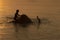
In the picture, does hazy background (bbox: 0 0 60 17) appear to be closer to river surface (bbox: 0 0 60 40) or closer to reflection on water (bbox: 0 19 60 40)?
river surface (bbox: 0 0 60 40)

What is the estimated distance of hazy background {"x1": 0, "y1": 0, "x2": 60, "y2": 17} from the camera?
24897 mm

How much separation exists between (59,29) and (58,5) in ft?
27.1

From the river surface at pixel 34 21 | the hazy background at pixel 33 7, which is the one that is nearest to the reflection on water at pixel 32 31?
the river surface at pixel 34 21

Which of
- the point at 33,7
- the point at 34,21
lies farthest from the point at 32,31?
the point at 33,7

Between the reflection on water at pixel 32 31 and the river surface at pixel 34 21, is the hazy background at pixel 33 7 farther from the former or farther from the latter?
the reflection on water at pixel 32 31

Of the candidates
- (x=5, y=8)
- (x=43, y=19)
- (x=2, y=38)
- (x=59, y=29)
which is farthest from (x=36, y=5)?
(x=2, y=38)

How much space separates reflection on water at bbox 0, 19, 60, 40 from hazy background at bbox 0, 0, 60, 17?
2.74m

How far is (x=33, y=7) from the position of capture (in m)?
27.5

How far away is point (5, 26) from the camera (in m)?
21.0

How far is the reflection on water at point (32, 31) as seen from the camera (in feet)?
63.9

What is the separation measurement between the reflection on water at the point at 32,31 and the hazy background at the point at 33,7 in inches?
108

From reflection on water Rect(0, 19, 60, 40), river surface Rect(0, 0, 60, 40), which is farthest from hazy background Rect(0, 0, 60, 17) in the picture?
reflection on water Rect(0, 19, 60, 40)

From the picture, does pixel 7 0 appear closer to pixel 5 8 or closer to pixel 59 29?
pixel 5 8

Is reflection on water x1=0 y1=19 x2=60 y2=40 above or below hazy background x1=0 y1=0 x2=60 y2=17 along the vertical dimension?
below
